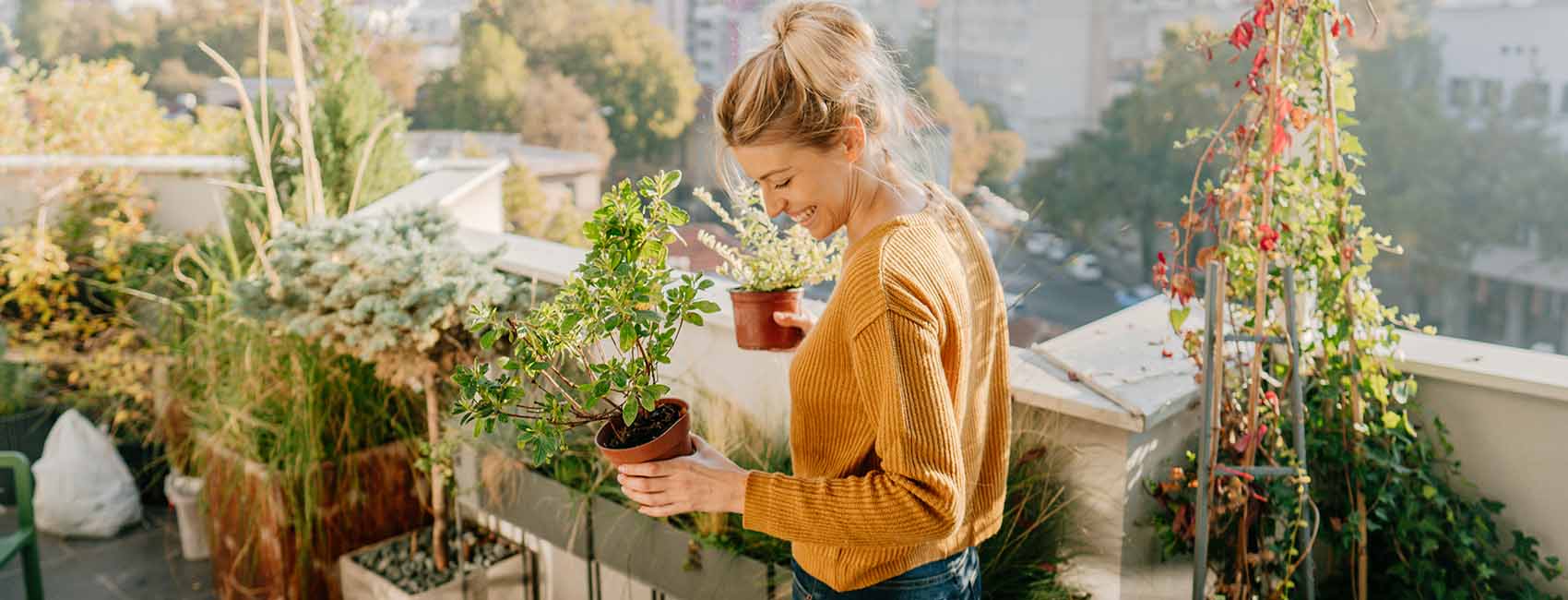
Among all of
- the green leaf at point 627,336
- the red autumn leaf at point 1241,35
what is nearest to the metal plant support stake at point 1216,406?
the red autumn leaf at point 1241,35

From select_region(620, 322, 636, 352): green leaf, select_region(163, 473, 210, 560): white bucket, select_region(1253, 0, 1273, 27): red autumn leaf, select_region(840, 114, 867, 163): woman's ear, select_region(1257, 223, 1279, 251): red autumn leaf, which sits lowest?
select_region(163, 473, 210, 560): white bucket

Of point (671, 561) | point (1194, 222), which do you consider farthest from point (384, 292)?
point (1194, 222)

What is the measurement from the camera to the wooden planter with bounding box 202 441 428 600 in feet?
8.83

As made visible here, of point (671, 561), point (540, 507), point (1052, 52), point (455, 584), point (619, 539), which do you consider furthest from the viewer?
point (1052, 52)

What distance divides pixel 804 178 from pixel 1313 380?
4.15ft

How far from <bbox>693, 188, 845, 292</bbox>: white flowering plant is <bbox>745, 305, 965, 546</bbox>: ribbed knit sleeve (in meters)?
0.74

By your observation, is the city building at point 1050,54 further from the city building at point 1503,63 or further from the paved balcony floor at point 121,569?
the paved balcony floor at point 121,569

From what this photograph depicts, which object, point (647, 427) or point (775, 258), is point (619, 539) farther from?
point (647, 427)

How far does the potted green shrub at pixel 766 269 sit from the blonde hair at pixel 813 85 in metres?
0.53

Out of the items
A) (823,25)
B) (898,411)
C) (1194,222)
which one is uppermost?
(823,25)

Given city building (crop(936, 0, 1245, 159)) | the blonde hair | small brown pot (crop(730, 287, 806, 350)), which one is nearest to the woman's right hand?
small brown pot (crop(730, 287, 806, 350))

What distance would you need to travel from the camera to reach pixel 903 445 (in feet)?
3.17

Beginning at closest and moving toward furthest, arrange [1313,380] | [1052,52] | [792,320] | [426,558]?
[792,320] → [1313,380] → [426,558] → [1052,52]

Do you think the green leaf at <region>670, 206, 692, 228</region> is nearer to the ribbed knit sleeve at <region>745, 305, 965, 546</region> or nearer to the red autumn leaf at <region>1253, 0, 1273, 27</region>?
the ribbed knit sleeve at <region>745, 305, 965, 546</region>
